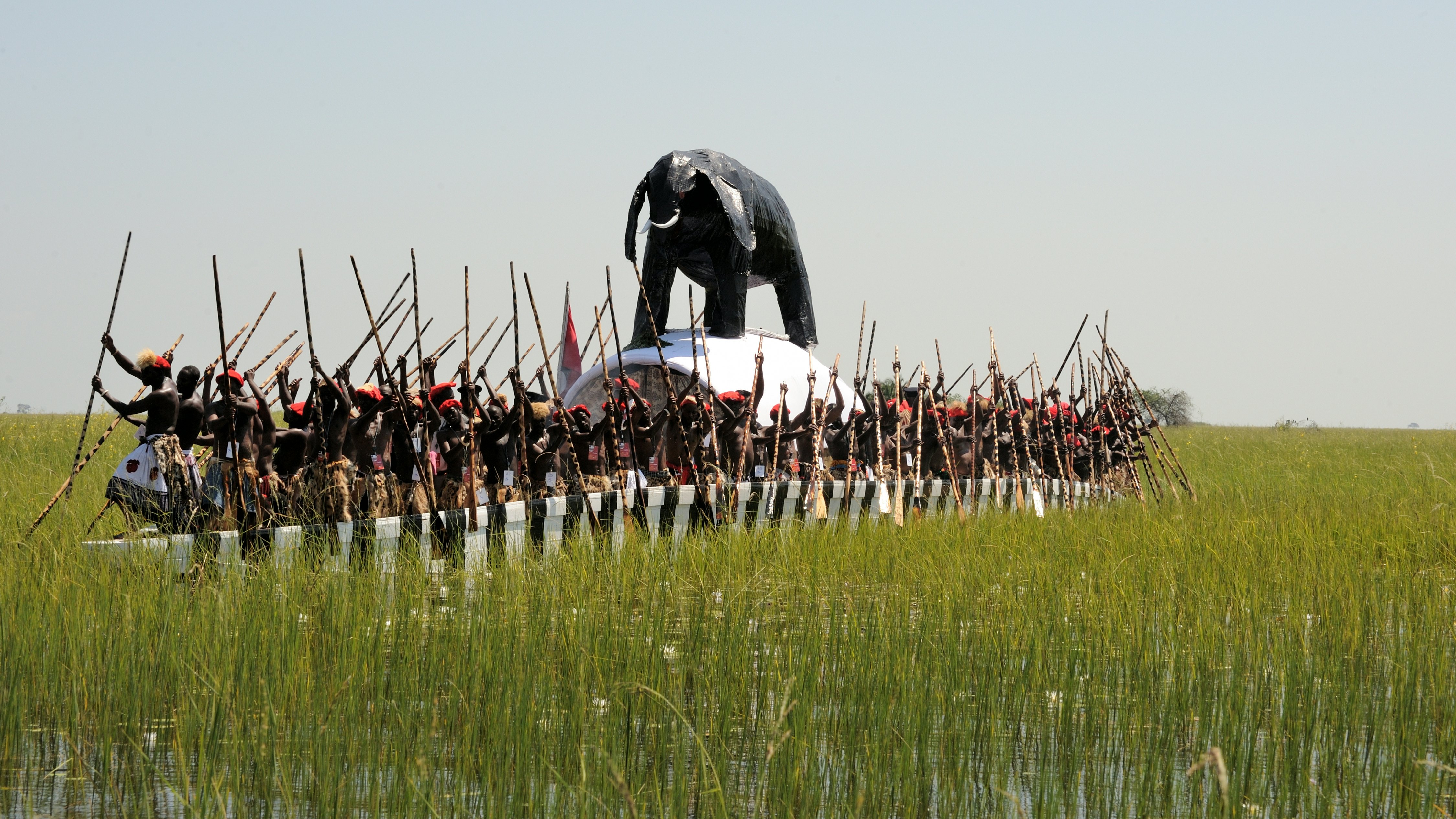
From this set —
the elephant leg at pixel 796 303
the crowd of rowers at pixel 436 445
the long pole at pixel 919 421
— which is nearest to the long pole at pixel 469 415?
the crowd of rowers at pixel 436 445

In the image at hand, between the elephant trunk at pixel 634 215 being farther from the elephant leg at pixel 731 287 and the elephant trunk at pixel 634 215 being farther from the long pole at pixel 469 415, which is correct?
the long pole at pixel 469 415

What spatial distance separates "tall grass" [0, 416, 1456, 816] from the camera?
3936mm

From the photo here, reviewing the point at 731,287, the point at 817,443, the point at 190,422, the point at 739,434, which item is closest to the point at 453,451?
the point at 190,422

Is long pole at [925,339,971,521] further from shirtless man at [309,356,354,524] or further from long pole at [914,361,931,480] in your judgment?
shirtless man at [309,356,354,524]

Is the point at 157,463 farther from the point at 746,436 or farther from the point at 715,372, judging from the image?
the point at 715,372

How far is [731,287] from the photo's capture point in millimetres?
17281

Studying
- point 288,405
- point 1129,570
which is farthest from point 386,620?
point 1129,570

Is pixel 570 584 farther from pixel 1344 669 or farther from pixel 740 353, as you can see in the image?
pixel 740 353

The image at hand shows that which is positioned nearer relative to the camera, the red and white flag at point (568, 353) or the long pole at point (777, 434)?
the long pole at point (777, 434)

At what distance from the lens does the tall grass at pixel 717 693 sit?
3936mm

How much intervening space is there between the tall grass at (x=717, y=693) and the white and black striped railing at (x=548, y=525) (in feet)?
0.78

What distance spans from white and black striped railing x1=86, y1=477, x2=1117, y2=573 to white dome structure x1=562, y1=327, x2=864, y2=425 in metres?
2.97

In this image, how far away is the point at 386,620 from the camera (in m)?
6.37

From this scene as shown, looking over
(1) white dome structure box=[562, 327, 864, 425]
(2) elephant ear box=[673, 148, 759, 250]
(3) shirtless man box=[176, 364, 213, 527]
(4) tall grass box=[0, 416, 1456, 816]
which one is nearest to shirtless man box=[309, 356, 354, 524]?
(3) shirtless man box=[176, 364, 213, 527]
